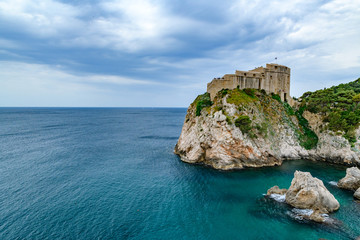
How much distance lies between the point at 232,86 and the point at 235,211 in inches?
1228

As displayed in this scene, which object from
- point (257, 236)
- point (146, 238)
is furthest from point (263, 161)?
point (146, 238)

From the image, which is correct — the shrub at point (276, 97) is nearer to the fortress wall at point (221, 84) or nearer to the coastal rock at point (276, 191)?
the fortress wall at point (221, 84)

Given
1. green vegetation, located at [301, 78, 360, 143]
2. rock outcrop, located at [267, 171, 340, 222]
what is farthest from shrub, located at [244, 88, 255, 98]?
rock outcrop, located at [267, 171, 340, 222]

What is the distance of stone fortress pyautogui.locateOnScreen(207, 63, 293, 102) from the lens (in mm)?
46447

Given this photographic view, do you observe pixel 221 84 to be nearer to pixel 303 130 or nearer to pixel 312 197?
pixel 303 130

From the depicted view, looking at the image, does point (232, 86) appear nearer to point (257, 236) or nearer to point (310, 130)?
point (310, 130)

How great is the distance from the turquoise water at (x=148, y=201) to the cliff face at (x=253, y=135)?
282 centimetres

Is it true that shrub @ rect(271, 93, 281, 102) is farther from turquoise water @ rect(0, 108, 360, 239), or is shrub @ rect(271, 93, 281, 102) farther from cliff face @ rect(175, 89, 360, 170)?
turquoise water @ rect(0, 108, 360, 239)

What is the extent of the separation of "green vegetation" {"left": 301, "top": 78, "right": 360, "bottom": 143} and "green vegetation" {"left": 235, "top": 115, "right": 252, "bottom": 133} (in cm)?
2045

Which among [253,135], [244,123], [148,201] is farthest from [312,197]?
[148,201]

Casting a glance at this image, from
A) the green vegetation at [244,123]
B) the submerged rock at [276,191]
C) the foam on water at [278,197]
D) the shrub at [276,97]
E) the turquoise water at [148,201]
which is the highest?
the shrub at [276,97]

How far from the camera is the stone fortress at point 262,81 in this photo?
152ft

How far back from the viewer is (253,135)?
125ft

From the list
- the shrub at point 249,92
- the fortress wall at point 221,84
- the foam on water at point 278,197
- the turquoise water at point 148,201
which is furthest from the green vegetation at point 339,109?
the foam on water at point 278,197
